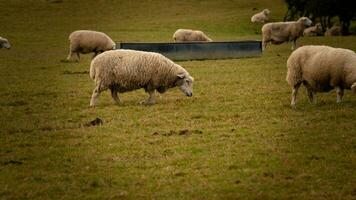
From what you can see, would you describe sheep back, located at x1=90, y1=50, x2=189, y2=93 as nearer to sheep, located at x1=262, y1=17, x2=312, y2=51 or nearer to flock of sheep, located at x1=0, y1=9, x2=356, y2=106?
flock of sheep, located at x1=0, y1=9, x2=356, y2=106

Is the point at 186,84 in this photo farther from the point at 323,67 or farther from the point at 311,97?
the point at 323,67

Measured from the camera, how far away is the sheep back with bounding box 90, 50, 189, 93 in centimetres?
1670

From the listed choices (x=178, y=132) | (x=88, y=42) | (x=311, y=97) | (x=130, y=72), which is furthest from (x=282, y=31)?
(x=178, y=132)

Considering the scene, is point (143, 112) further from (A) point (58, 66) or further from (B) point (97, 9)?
(B) point (97, 9)

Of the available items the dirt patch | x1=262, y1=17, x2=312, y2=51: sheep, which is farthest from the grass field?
x1=262, y1=17, x2=312, y2=51: sheep

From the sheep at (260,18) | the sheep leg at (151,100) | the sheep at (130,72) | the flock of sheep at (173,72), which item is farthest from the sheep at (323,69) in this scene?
the sheep at (260,18)

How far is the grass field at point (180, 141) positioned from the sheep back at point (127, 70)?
574mm

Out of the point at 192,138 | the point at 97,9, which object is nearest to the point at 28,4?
the point at 97,9

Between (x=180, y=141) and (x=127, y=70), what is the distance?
4.83m

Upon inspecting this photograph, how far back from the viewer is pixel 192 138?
12.5 m

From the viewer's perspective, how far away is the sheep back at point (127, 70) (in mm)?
16703

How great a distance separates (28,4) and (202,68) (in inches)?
1843

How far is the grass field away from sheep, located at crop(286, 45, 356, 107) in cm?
54

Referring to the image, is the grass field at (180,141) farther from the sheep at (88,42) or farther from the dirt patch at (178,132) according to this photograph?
the sheep at (88,42)
